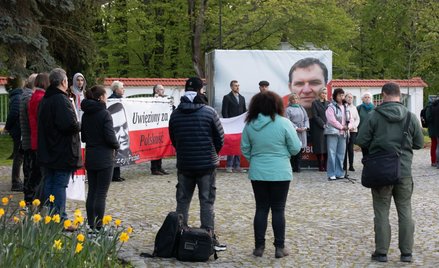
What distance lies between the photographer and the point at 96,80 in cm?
2566

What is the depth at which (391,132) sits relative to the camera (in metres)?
7.74

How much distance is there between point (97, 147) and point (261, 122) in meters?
1.95

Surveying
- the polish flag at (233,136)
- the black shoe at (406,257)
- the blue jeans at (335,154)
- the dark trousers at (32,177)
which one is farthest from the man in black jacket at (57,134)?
the polish flag at (233,136)

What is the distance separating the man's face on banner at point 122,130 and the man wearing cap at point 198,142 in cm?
648

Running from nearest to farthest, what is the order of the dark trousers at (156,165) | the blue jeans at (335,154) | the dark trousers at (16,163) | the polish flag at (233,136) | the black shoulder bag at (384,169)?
1. the black shoulder bag at (384,169)
2. the dark trousers at (16,163)
3. the blue jeans at (335,154)
4. the dark trousers at (156,165)
5. the polish flag at (233,136)

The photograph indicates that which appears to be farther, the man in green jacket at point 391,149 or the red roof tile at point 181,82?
the red roof tile at point 181,82

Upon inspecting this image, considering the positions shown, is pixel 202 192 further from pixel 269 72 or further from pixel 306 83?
pixel 306 83

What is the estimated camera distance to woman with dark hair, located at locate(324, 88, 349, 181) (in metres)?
14.9

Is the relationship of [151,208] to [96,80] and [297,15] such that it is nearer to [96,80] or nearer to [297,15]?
[96,80]

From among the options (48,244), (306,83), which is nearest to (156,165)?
(306,83)

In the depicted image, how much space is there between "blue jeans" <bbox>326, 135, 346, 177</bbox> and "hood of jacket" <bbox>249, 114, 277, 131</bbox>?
23.5 feet

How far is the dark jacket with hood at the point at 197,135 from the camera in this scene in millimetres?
8109

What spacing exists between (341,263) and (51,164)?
3.38m

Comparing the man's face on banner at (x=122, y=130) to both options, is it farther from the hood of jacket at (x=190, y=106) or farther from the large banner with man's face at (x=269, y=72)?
the hood of jacket at (x=190, y=106)
